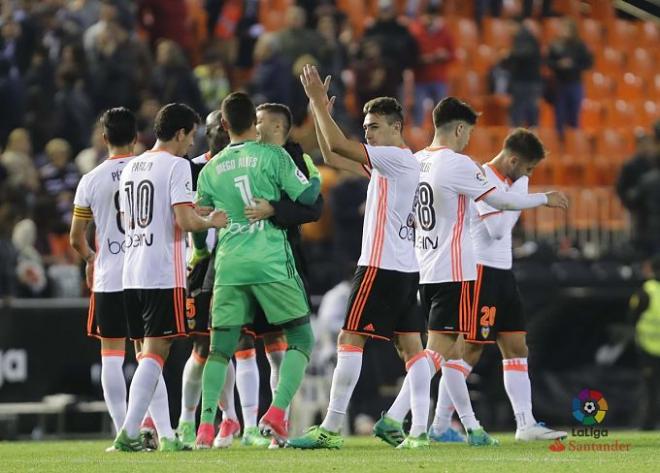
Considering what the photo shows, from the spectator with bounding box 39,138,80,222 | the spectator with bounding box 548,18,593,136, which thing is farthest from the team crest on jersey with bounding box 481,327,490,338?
the spectator with bounding box 548,18,593,136

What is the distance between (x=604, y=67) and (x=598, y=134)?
3075 millimetres

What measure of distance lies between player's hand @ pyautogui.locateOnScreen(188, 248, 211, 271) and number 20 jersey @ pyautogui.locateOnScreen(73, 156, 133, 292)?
0.74 m

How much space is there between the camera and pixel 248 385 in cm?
1156

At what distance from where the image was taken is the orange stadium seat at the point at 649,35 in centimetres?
2781

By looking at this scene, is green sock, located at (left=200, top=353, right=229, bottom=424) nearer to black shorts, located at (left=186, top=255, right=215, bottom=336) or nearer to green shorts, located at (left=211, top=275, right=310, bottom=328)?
green shorts, located at (left=211, top=275, right=310, bottom=328)

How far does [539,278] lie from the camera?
17.5 meters

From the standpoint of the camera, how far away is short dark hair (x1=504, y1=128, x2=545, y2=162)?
459 inches

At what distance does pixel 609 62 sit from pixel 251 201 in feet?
57.3

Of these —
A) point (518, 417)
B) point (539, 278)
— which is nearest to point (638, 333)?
point (539, 278)

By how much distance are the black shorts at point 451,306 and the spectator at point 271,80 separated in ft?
29.3

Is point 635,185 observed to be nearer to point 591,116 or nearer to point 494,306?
point 591,116

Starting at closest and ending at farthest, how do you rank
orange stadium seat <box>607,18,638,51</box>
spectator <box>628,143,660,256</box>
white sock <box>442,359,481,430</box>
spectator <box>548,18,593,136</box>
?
1. white sock <box>442,359,481,430</box>
2. spectator <box>628,143,660,256</box>
3. spectator <box>548,18,593,136</box>
4. orange stadium seat <box>607,18,638,51</box>

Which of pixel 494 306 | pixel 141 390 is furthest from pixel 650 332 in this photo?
pixel 141 390

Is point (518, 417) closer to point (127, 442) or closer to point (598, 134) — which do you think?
point (127, 442)
